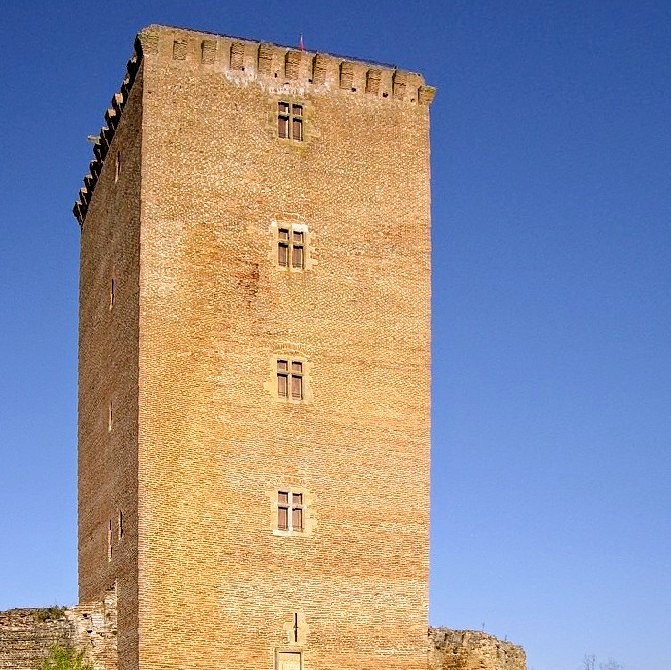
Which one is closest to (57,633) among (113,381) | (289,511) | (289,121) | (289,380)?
(289,511)

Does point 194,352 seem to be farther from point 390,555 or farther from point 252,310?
point 390,555

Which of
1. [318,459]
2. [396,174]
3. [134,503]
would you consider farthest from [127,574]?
[396,174]

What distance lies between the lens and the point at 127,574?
125ft

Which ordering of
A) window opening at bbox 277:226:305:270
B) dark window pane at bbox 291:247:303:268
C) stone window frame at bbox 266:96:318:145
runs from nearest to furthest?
window opening at bbox 277:226:305:270, dark window pane at bbox 291:247:303:268, stone window frame at bbox 266:96:318:145

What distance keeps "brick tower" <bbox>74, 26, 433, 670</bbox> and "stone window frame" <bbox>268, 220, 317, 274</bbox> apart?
55 mm

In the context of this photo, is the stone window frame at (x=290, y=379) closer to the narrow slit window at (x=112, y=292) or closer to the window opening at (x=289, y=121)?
the narrow slit window at (x=112, y=292)

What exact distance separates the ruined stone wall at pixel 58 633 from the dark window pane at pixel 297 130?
40.1 ft

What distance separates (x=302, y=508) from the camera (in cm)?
3894

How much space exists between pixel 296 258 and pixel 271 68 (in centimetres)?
506

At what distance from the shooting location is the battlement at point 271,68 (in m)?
40.7

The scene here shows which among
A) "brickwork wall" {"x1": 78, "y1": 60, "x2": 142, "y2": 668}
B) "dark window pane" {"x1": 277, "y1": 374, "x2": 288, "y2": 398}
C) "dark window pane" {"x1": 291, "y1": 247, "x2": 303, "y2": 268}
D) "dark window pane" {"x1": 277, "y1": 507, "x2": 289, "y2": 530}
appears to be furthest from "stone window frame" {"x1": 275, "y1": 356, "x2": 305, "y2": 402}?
"brickwork wall" {"x1": 78, "y1": 60, "x2": 142, "y2": 668}

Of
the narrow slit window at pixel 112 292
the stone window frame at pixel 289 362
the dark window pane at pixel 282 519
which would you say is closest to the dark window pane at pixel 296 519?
the dark window pane at pixel 282 519

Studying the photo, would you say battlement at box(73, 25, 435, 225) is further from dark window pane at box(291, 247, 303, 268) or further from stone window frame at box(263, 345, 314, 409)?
stone window frame at box(263, 345, 314, 409)

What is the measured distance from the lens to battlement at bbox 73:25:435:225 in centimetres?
4066
